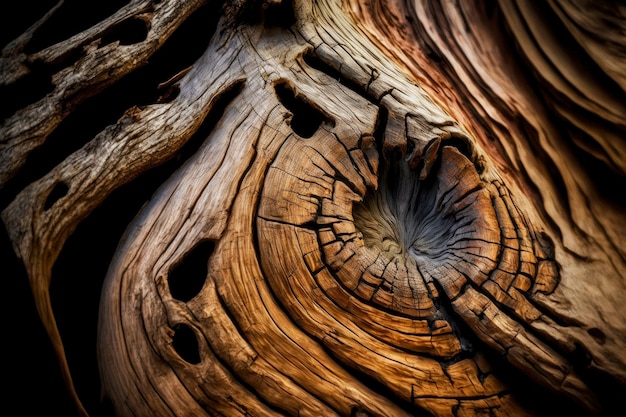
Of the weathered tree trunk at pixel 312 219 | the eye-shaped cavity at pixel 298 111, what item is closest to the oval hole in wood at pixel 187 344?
the weathered tree trunk at pixel 312 219

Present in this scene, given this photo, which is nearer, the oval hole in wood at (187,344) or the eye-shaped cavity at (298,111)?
the oval hole in wood at (187,344)

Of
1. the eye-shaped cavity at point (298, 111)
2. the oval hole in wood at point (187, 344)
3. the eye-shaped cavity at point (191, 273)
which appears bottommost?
the oval hole in wood at point (187, 344)

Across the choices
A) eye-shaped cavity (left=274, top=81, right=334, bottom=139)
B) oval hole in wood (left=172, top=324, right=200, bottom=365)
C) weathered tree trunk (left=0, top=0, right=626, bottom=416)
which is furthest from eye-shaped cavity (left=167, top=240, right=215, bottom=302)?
eye-shaped cavity (left=274, top=81, right=334, bottom=139)

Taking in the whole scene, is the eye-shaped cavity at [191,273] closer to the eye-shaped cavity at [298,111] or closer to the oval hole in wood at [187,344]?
the oval hole in wood at [187,344]

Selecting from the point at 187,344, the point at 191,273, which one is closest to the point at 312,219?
the point at 191,273

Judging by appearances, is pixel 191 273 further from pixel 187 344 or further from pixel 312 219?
pixel 312 219

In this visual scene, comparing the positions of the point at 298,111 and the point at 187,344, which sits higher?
the point at 298,111

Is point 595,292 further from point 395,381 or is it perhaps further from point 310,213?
point 310,213

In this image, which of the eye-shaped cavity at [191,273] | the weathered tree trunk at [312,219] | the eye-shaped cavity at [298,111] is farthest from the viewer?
the eye-shaped cavity at [298,111]

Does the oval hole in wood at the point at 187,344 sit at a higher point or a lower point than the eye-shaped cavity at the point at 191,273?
lower
